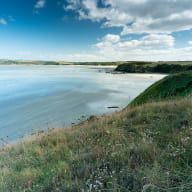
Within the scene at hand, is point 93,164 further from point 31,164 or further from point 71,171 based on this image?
point 31,164

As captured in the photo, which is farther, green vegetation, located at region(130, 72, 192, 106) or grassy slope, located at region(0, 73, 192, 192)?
green vegetation, located at region(130, 72, 192, 106)

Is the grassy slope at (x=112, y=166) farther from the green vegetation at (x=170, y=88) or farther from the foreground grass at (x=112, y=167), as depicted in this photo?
the green vegetation at (x=170, y=88)

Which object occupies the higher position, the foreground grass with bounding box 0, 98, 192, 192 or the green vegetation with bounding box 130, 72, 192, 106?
the green vegetation with bounding box 130, 72, 192, 106

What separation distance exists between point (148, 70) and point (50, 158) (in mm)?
68657

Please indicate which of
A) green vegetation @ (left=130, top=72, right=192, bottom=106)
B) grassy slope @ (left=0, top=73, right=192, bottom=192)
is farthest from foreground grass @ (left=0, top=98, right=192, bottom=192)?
green vegetation @ (left=130, top=72, right=192, bottom=106)

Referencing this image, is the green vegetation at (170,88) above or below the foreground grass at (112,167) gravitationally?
above

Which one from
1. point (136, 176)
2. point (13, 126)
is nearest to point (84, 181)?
point (136, 176)

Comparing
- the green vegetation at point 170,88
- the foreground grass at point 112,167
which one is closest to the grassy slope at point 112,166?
the foreground grass at point 112,167

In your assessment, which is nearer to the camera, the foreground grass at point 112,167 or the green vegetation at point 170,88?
the foreground grass at point 112,167

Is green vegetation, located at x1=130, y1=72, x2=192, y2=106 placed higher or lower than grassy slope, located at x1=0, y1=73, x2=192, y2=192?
higher

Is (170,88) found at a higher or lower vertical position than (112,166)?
higher

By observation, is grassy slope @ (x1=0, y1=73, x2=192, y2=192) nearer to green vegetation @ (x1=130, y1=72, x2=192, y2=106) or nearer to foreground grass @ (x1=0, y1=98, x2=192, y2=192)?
foreground grass @ (x1=0, y1=98, x2=192, y2=192)

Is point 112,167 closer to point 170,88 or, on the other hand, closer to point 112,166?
point 112,166

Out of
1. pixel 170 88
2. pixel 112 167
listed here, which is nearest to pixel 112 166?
pixel 112 167
